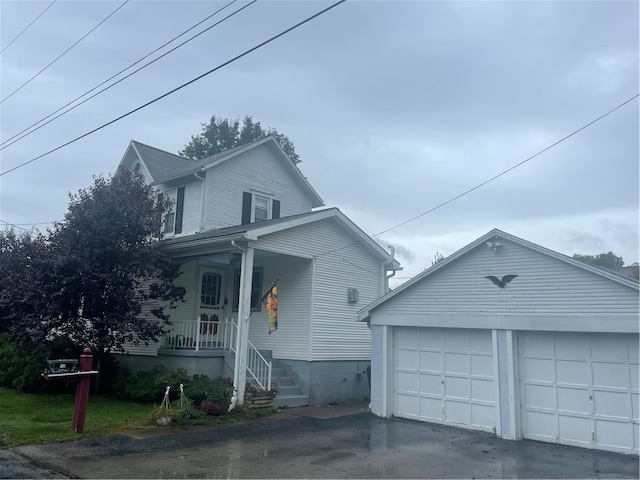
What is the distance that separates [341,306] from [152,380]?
5.81 meters

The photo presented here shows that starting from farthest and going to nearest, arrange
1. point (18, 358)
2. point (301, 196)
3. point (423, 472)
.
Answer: point (301, 196) < point (18, 358) < point (423, 472)

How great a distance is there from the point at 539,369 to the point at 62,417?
995cm

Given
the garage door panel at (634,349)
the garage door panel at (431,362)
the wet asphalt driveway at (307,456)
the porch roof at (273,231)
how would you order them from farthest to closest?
the porch roof at (273,231) → the garage door panel at (431,362) → the garage door panel at (634,349) → the wet asphalt driveway at (307,456)

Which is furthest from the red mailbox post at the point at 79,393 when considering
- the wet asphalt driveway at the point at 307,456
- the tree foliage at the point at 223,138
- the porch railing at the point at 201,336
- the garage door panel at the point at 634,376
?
the tree foliage at the point at 223,138

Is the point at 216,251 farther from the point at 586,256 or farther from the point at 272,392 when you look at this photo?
the point at 586,256

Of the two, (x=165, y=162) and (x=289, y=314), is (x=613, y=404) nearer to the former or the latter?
(x=289, y=314)

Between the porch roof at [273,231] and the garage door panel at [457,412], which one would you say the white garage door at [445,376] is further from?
the porch roof at [273,231]

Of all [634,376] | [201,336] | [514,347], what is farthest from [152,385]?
[634,376]

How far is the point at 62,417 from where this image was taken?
11.3 meters

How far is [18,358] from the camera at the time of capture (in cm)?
1581

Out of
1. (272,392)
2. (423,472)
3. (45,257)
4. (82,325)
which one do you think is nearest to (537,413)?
(423,472)

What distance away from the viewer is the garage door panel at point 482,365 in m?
11.1

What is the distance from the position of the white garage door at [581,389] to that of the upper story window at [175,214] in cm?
1191

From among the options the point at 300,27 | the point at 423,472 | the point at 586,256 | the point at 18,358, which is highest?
the point at 586,256
